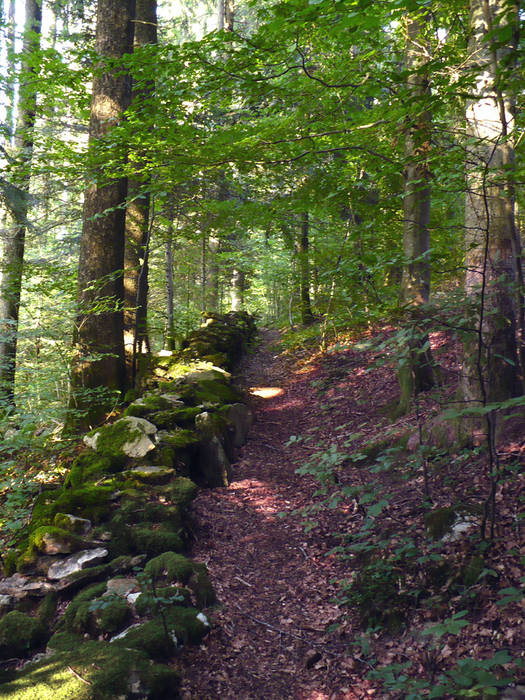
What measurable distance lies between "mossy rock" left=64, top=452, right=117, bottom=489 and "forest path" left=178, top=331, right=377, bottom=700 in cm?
113

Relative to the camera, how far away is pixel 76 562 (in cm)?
375

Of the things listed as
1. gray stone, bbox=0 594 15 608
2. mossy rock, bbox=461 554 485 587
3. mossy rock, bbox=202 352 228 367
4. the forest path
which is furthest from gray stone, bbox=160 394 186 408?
mossy rock, bbox=461 554 485 587

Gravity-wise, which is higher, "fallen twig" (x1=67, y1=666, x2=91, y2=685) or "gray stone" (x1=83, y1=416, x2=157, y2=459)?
"gray stone" (x1=83, y1=416, x2=157, y2=459)

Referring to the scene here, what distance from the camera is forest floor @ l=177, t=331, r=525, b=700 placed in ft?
9.36

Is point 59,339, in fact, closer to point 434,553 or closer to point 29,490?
point 29,490

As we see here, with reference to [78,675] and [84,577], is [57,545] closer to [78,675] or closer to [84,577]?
[84,577]

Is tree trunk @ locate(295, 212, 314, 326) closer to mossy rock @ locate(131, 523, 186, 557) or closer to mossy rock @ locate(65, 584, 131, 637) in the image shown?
mossy rock @ locate(131, 523, 186, 557)

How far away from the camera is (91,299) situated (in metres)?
7.32

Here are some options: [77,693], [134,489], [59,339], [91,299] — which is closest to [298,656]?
[77,693]

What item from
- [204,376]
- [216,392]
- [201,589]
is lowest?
[201,589]

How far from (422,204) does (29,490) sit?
6.48 meters

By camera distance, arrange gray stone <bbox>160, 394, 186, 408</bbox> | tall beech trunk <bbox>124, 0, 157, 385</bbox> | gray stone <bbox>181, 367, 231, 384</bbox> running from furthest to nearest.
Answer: tall beech trunk <bbox>124, 0, 157, 385</bbox> → gray stone <bbox>181, 367, 231, 384</bbox> → gray stone <bbox>160, 394, 186, 408</bbox>

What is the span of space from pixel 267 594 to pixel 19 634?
1960 mm

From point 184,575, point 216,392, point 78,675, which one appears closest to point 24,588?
point 184,575
